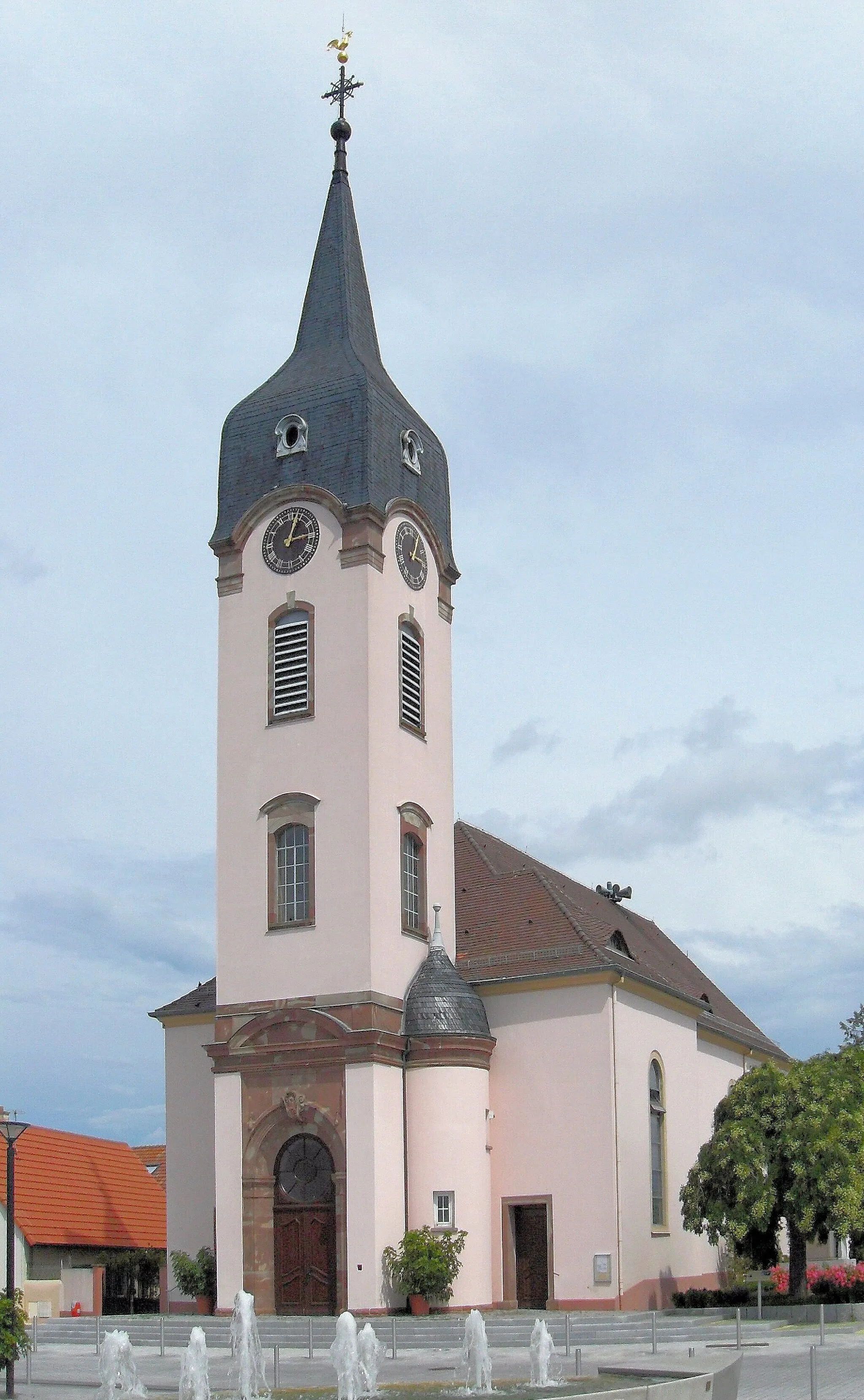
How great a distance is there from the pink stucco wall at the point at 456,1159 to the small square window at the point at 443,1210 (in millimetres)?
73

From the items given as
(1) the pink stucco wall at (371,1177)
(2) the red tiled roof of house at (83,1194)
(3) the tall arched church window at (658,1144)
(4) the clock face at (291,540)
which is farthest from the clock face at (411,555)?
(2) the red tiled roof of house at (83,1194)

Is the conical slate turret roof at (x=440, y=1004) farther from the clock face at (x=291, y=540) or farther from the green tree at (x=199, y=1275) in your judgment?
the clock face at (x=291, y=540)

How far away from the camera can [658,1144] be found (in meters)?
41.2

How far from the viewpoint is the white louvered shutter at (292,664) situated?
3900cm

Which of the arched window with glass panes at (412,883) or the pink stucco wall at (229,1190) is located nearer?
the pink stucco wall at (229,1190)

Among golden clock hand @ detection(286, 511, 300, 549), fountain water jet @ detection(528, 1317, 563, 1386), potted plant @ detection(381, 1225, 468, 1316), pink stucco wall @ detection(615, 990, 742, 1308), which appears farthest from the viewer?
golden clock hand @ detection(286, 511, 300, 549)

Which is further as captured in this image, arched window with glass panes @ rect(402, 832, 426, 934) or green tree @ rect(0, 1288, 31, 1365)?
arched window with glass panes @ rect(402, 832, 426, 934)

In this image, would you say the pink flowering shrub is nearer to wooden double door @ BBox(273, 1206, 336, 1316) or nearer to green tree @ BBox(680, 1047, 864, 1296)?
Result: green tree @ BBox(680, 1047, 864, 1296)

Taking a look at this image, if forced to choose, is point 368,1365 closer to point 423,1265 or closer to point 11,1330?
point 11,1330

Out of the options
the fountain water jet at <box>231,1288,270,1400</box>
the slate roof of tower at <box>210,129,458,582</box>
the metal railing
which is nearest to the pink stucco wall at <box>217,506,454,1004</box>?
the slate roof of tower at <box>210,129,458,582</box>

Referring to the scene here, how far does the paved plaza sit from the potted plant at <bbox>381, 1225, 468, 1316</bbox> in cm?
355

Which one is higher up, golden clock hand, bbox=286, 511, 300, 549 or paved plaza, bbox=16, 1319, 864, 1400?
golden clock hand, bbox=286, 511, 300, 549

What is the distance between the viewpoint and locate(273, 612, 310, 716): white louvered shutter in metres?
39.0

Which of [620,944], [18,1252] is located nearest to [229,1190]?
[18,1252]
